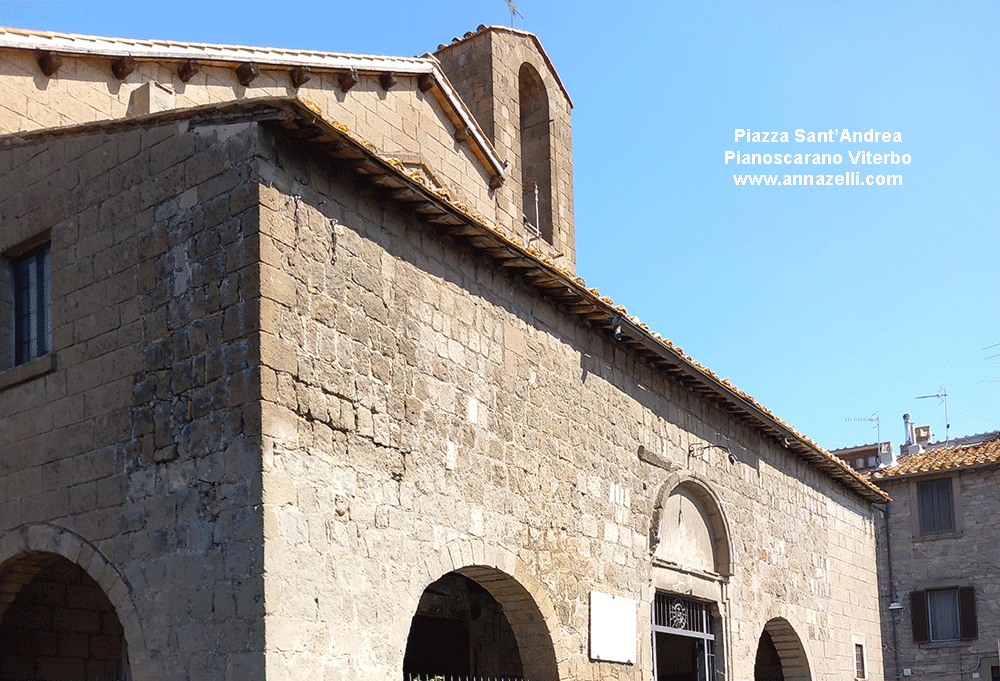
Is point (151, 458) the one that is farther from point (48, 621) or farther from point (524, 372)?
point (524, 372)

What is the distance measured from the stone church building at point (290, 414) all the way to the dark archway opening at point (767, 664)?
384 centimetres

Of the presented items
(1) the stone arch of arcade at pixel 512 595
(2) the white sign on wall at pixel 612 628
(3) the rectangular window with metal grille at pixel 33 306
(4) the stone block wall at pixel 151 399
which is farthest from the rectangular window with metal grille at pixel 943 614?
(3) the rectangular window with metal grille at pixel 33 306

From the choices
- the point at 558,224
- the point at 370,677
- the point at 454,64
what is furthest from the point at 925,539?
the point at 370,677

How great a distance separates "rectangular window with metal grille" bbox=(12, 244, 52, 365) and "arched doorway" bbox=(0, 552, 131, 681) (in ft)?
5.39

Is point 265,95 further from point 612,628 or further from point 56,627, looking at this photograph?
point 612,628

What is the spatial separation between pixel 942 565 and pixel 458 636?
648 inches

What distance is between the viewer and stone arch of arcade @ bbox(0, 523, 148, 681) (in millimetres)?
7957

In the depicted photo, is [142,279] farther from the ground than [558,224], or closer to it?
closer to it

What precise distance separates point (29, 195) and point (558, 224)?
10973 mm

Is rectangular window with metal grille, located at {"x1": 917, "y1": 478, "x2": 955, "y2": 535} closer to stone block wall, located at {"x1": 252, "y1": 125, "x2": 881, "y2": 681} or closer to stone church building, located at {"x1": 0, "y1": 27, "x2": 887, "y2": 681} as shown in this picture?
stone block wall, located at {"x1": 252, "y1": 125, "x2": 881, "y2": 681}

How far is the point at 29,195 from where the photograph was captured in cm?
933

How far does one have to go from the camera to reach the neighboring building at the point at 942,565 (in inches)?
992

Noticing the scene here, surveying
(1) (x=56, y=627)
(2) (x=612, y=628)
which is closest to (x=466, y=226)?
(2) (x=612, y=628)

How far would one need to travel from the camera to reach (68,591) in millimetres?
9781
